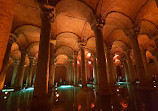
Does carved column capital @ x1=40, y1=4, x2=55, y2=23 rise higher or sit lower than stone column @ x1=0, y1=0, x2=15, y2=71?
higher

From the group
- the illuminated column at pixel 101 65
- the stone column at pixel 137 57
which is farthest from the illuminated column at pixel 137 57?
the illuminated column at pixel 101 65

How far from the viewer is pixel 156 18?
9.85 metres

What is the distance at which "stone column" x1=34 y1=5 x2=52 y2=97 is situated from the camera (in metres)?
4.36

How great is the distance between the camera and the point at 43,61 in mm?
4777

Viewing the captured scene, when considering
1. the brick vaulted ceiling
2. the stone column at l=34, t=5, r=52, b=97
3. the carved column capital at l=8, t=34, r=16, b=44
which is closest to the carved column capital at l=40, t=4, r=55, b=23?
the stone column at l=34, t=5, r=52, b=97

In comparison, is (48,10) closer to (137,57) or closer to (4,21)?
(4,21)

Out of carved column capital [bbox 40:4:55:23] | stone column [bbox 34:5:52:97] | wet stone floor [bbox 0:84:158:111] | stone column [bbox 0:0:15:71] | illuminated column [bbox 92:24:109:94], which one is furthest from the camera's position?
illuminated column [bbox 92:24:109:94]

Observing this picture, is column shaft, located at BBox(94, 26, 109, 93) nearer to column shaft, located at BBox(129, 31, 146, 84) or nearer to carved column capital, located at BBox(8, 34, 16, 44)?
column shaft, located at BBox(129, 31, 146, 84)

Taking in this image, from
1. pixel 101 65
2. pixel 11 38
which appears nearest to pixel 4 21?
pixel 101 65

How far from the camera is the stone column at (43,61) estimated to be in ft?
14.3

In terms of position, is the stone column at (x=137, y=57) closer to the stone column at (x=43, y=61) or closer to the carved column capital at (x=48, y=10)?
the stone column at (x=43, y=61)

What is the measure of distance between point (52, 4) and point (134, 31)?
28.8 feet

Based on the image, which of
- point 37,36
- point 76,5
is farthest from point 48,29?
point 37,36

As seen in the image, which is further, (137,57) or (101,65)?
(137,57)
